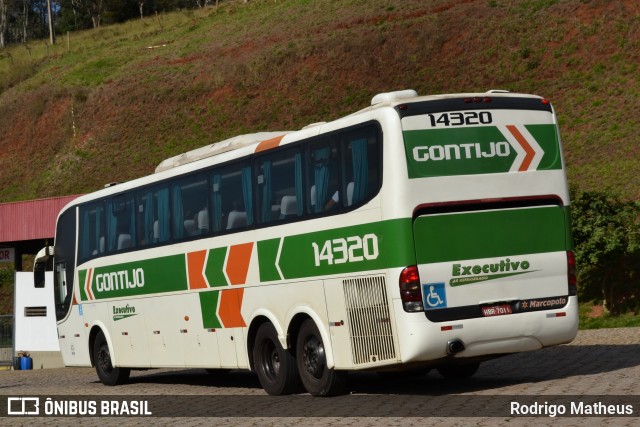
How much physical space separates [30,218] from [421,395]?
31.4 m

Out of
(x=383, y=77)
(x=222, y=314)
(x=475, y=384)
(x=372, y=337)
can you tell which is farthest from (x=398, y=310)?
(x=383, y=77)

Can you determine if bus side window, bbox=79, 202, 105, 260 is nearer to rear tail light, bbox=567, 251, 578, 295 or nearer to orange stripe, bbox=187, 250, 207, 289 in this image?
orange stripe, bbox=187, 250, 207, 289

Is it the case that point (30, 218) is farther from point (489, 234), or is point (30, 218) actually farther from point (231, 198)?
point (489, 234)

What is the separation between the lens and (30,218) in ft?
143

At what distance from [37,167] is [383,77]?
25.0m

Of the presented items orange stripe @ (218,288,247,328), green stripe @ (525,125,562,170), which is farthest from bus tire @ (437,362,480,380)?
green stripe @ (525,125,562,170)

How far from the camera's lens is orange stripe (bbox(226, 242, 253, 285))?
17.0m

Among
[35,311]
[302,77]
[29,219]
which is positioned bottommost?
[35,311]

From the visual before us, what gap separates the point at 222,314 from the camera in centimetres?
1781

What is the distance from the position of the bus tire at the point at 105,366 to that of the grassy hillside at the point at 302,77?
27.4 metres

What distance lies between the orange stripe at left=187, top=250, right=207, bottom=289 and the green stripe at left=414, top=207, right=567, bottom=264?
5215 millimetres

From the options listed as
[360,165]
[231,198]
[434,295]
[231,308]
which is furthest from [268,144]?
[434,295]

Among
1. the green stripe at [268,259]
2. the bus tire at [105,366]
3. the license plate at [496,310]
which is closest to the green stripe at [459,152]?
the license plate at [496,310]

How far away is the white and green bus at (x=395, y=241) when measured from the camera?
45.5 feet
